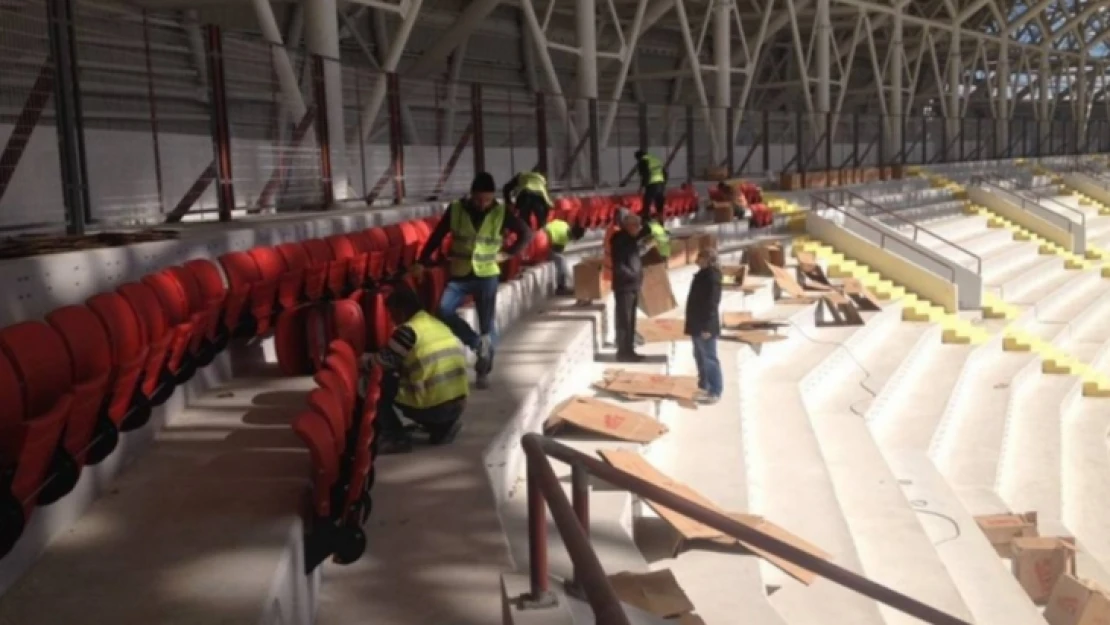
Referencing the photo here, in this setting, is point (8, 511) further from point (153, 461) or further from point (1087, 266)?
point (1087, 266)

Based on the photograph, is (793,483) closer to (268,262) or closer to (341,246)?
(341,246)

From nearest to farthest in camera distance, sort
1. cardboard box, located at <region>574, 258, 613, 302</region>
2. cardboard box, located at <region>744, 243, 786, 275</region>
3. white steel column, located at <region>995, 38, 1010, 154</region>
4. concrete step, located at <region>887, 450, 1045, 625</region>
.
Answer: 1. concrete step, located at <region>887, 450, 1045, 625</region>
2. cardboard box, located at <region>574, 258, 613, 302</region>
3. cardboard box, located at <region>744, 243, 786, 275</region>
4. white steel column, located at <region>995, 38, 1010, 154</region>

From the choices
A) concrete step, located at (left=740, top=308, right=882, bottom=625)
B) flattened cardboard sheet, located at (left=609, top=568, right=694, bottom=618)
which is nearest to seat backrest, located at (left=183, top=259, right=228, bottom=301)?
flattened cardboard sheet, located at (left=609, top=568, right=694, bottom=618)

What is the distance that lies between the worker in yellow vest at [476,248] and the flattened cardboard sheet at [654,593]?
2.71 meters

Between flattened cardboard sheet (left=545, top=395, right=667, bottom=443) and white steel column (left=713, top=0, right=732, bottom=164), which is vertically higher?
white steel column (left=713, top=0, right=732, bottom=164)

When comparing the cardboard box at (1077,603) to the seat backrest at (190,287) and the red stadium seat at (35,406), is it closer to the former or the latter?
the seat backrest at (190,287)

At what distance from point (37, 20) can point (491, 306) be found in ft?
11.5

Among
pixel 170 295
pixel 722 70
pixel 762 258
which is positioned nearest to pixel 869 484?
pixel 170 295

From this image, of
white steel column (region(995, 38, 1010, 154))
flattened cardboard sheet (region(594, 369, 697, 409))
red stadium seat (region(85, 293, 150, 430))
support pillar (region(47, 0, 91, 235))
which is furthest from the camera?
white steel column (region(995, 38, 1010, 154))

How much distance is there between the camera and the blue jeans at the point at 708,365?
29.9 ft

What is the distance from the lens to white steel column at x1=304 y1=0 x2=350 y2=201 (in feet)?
38.8

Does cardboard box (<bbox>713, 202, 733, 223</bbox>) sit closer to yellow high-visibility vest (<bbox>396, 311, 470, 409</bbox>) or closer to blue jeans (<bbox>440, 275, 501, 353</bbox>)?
blue jeans (<bbox>440, 275, 501, 353</bbox>)

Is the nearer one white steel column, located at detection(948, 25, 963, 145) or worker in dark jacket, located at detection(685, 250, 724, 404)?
worker in dark jacket, located at detection(685, 250, 724, 404)

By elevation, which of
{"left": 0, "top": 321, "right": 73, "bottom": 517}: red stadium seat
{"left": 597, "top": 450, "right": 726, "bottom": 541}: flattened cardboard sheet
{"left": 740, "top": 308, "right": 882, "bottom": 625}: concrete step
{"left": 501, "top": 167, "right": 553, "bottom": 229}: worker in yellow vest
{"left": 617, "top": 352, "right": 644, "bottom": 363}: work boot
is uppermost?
{"left": 501, "top": 167, "right": 553, "bottom": 229}: worker in yellow vest
